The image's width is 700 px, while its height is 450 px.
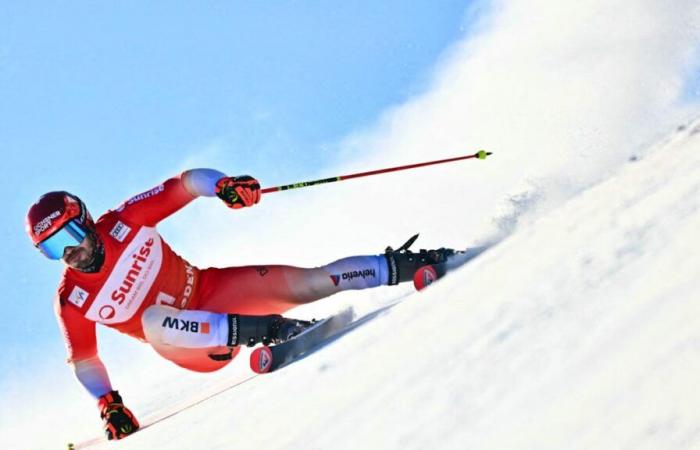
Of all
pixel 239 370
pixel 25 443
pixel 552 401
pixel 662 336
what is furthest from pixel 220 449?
pixel 25 443

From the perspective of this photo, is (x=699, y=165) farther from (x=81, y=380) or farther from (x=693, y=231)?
(x=81, y=380)

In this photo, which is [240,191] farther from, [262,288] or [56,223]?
[56,223]

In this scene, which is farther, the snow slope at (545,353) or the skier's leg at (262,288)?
the skier's leg at (262,288)

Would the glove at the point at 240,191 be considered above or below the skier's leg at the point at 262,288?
above

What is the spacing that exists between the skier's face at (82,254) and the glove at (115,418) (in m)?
0.72

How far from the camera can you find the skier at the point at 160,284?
16.5ft

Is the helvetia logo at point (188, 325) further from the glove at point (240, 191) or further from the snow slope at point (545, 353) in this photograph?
the snow slope at point (545, 353)

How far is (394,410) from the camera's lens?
2750 millimetres

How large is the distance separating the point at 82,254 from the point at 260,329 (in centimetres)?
102

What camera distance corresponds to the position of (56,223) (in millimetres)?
4945

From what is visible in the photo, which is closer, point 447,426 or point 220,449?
point 447,426

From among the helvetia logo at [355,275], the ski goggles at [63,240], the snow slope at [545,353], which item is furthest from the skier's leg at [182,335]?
the snow slope at [545,353]

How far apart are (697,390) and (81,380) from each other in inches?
156

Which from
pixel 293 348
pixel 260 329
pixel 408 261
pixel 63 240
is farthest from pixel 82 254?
pixel 408 261
